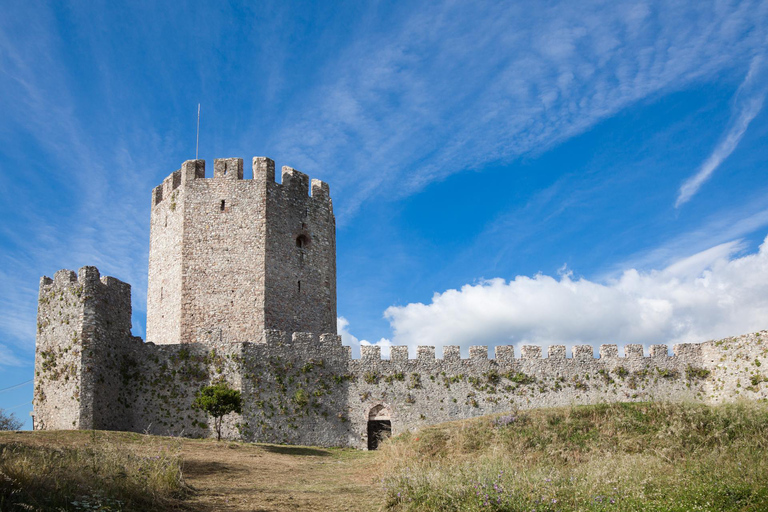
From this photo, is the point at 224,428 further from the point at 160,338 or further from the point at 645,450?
the point at 645,450

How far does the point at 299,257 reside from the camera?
2855cm

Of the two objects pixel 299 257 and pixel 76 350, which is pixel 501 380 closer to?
pixel 299 257

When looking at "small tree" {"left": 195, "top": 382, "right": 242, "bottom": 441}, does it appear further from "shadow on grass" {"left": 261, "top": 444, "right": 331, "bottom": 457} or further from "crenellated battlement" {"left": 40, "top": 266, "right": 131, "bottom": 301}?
"crenellated battlement" {"left": 40, "top": 266, "right": 131, "bottom": 301}

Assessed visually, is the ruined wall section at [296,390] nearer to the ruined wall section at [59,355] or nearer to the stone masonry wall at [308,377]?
the stone masonry wall at [308,377]

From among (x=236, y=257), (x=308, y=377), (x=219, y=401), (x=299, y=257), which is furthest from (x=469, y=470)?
(x=299, y=257)

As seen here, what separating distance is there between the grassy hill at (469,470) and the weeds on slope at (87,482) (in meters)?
0.03

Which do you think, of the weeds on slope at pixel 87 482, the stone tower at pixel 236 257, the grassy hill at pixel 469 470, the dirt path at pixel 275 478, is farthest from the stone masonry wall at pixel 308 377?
the weeds on slope at pixel 87 482

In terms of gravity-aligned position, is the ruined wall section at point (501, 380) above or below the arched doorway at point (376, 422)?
above

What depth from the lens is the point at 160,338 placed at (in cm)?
2797

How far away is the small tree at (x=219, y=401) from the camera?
20984 mm

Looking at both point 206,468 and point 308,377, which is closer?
point 206,468

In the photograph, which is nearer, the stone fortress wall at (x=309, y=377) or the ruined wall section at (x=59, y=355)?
the ruined wall section at (x=59, y=355)

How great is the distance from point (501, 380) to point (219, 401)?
10.9 metres

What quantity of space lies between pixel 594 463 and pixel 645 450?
6.15 feet
